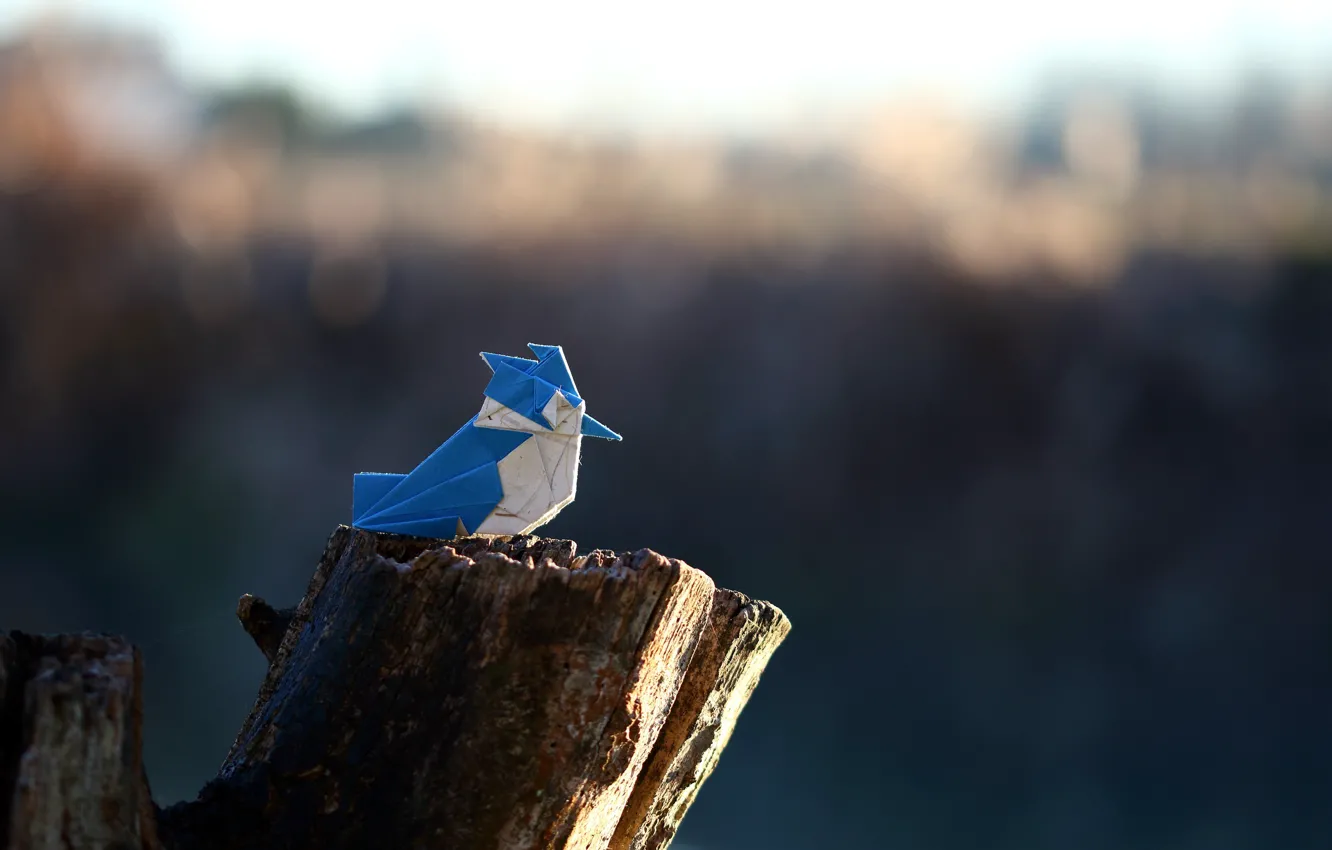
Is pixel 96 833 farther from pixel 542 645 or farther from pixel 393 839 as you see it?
pixel 542 645

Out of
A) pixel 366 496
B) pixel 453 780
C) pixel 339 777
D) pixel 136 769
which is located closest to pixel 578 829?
pixel 453 780

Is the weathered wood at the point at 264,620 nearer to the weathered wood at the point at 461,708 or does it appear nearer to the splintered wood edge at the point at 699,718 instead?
the weathered wood at the point at 461,708

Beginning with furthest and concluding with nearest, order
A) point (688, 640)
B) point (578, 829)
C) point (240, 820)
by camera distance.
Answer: point (688, 640)
point (578, 829)
point (240, 820)

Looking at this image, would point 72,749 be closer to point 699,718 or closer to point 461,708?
point 461,708

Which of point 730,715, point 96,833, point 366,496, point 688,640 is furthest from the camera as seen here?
point 366,496

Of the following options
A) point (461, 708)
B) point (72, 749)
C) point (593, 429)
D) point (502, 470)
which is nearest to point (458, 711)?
point (461, 708)

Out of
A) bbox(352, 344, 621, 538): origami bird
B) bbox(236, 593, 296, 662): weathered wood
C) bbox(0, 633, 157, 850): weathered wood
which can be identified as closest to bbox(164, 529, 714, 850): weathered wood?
bbox(0, 633, 157, 850): weathered wood
